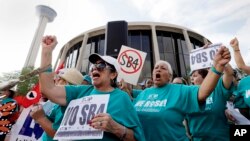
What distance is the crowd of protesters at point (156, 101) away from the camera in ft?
6.58

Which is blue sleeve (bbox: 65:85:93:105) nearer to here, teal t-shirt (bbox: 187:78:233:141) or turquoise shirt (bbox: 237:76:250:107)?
teal t-shirt (bbox: 187:78:233:141)

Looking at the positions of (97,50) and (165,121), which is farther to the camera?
(97,50)

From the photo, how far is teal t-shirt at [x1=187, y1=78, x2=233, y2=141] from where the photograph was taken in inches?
111

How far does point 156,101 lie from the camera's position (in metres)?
2.74

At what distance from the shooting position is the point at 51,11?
65.4 metres

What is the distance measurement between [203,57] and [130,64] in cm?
152

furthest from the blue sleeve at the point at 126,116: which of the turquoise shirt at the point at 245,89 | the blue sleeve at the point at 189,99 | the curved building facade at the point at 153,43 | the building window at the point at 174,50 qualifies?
the building window at the point at 174,50

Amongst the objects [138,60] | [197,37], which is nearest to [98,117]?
[138,60]

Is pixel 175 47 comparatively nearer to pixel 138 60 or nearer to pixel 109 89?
pixel 138 60

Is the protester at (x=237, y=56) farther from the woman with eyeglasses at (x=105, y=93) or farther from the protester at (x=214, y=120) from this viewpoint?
the woman with eyeglasses at (x=105, y=93)

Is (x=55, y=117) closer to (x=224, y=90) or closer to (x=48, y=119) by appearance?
(x=48, y=119)

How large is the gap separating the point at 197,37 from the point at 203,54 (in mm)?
25382

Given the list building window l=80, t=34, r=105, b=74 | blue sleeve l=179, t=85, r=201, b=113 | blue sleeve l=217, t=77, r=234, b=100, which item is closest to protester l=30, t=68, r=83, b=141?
blue sleeve l=179, t=85, r=201, b=113

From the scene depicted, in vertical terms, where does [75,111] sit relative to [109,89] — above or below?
below
